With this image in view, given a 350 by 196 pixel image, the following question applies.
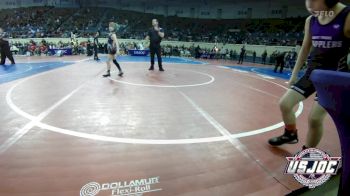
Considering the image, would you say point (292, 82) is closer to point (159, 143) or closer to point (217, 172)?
point (217, 172)

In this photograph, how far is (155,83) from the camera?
8.62 meters

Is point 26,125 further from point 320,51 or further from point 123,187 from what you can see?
point 320,51

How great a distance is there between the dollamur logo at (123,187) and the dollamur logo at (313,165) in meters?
1.30

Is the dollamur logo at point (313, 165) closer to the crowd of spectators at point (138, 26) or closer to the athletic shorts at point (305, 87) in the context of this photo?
the athletic shorts at point (305, 87)

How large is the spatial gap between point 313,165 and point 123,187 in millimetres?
1761

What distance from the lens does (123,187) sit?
2645 mm

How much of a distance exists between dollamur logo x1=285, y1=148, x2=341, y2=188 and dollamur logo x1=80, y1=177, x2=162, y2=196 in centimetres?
130

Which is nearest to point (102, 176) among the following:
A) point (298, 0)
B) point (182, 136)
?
point (182, 136)

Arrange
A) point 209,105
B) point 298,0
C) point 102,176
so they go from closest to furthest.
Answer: point 102,176 → point 209,105 → point 298,0

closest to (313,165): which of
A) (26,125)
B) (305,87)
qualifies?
(305,87)

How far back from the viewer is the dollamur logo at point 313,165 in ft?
6.94

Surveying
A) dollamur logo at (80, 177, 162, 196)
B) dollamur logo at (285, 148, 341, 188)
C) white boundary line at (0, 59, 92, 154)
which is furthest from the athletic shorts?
white boundary line at (0, 59, 92, 154)

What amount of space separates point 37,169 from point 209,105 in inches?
155

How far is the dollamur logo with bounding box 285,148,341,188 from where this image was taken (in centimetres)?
212
